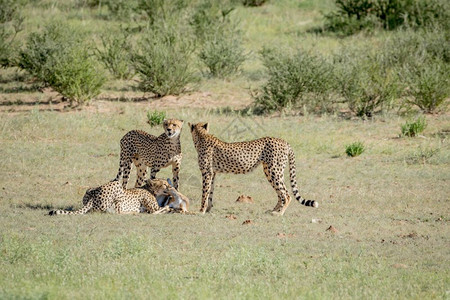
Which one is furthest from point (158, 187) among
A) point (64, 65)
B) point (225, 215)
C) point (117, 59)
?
point (117, 59)

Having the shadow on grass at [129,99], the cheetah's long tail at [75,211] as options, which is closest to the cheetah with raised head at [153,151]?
the cheetah's long tail at [75,211]

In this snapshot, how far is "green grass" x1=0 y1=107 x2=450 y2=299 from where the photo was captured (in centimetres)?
742

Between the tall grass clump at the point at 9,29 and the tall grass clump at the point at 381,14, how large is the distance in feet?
32.0

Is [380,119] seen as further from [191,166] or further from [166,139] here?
[166,139]

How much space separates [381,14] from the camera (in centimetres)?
2714

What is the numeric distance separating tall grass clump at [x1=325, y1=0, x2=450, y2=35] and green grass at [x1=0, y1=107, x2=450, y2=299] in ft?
32.9

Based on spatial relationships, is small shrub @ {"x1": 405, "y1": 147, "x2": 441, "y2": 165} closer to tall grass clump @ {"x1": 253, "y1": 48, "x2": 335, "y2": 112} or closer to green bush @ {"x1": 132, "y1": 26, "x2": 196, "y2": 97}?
tall grass clump @ {"x1": 253, "y1": 48, "x2": 335, "y2": 112}

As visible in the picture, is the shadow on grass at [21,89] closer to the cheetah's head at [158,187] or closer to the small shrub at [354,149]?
the small shrub at [354,149]

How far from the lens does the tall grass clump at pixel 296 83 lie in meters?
18.0

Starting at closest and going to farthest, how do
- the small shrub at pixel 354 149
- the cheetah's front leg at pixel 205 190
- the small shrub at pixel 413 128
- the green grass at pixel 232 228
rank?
the green grass at pixel 232 228
the cheetah's front leg at pixel 205 190
the small shrub at pixel 354 149
the small shrub at pixel 413 128

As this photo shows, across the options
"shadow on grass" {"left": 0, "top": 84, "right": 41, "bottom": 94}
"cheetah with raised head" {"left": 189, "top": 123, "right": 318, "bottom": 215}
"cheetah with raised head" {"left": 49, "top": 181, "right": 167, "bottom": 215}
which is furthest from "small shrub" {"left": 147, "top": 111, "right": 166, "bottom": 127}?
"cheetah with raised head" {"left": 49, "top": 181, "right": 167, "bottom": 215}

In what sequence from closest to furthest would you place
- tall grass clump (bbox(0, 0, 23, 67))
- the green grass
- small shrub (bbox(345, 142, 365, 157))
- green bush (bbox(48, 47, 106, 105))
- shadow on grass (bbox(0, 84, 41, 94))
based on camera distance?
the green grass < small shrub (bbox(345, 142, 365, 157)) < green bush (bbox(48, 47, 106, 105)) < shadow on grass (bbox(0, 84, 41, 94)) < tall grass clump (bbox(0, 0, 23, 67))

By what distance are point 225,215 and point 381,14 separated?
708 inches

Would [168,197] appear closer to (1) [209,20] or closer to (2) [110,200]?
(2) [110,200]
